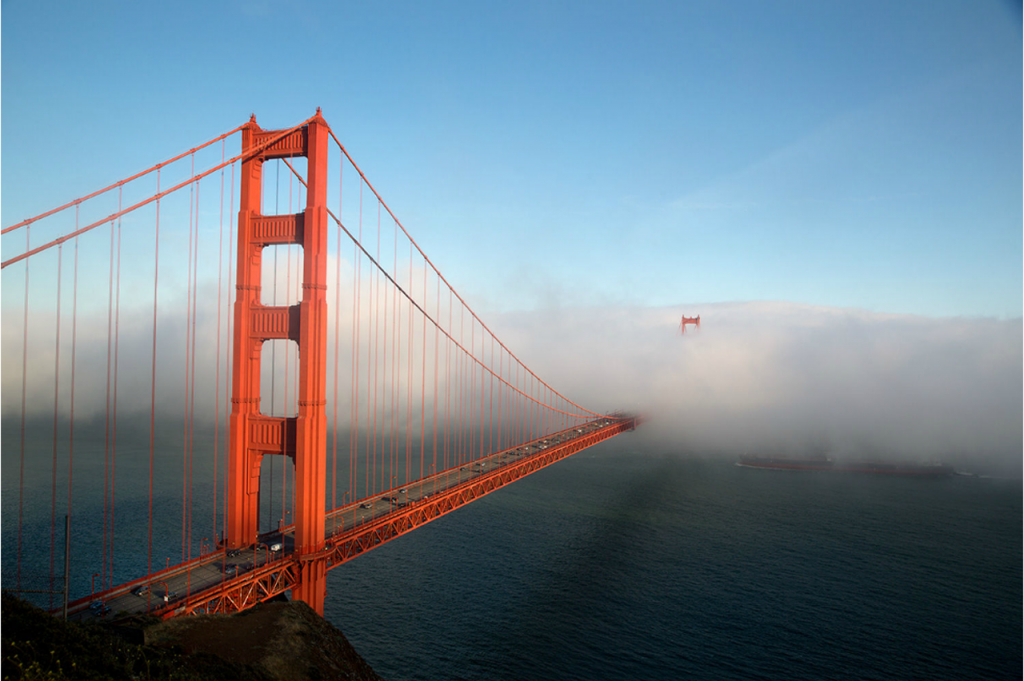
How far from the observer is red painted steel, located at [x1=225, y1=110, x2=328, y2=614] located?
1906 centimetres

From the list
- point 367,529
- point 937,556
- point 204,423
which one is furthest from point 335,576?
point 204,423

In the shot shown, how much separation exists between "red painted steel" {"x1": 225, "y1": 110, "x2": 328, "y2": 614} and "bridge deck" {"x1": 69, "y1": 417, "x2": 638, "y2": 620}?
0.74 m

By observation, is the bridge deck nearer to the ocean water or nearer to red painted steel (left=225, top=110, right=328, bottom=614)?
red painted steel (left=225, top=110, right=328, bottom=614)

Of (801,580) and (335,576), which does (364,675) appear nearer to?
(335,576)

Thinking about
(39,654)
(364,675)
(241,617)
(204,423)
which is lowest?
(204,423)

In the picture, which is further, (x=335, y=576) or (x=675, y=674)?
(x=335, y=576)

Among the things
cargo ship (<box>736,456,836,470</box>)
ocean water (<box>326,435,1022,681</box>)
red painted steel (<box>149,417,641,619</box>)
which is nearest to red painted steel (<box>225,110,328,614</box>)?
red painted steel (<box>149,417,641,619</box>)

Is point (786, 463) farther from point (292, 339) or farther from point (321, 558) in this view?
point (292, 339)

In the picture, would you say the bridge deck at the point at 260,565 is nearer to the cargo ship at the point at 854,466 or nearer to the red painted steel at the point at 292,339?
the red painted steel at the point at 292,339

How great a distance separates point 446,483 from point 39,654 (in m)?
23.1

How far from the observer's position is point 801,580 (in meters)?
33.5

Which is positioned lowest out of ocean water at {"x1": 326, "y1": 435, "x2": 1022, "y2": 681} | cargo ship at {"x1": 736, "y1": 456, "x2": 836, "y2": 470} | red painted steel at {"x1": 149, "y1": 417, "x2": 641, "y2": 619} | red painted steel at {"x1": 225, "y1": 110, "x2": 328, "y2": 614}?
cargo ship at {"x1": 736, "y1": 456, "x2": 836, "y2": 470}

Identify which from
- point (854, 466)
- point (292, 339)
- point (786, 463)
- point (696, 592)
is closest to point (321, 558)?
point (292, 339)

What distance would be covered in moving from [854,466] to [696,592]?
5600cm
